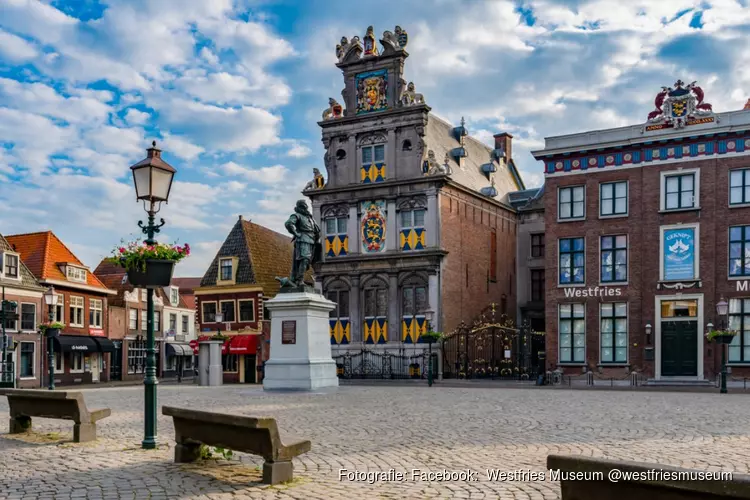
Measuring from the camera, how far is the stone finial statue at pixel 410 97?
4366cm

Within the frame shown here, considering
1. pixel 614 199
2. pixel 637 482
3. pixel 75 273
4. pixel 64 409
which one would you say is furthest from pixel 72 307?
pixel 637 482

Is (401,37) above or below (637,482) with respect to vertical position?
above

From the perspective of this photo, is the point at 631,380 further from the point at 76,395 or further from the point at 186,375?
the point at 186,375

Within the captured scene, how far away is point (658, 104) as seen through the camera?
3641 centimetres

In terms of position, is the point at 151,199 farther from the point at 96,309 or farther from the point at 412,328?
the point at 96,309

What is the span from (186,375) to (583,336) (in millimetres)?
36741

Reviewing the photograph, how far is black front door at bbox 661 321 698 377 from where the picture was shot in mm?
34844

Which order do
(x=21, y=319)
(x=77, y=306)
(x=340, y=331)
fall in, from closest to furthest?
(x=340, y=331)
(x=21, y=319)
(x=77, y=306)

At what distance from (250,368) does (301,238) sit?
23901mm

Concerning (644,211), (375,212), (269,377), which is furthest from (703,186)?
(269,377)

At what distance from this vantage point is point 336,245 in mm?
45750

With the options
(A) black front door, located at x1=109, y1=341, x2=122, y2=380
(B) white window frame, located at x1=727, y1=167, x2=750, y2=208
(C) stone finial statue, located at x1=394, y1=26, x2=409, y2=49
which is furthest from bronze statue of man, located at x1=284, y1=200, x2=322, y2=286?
(A) black front door, located at x1=109, y1=341, x2=122, y2=380

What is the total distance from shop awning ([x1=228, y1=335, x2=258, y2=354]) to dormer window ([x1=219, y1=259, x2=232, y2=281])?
4030mm

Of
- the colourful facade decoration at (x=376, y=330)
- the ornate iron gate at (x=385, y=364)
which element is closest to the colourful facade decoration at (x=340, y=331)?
the ornate iron gate at (x=385, y=364)
